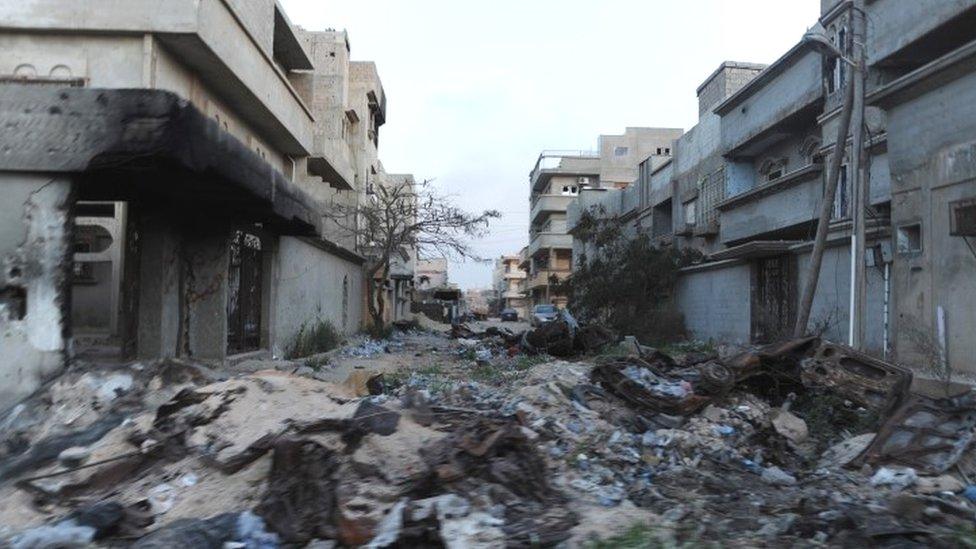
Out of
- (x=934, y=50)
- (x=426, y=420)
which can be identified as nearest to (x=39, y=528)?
(x=426, y=420)

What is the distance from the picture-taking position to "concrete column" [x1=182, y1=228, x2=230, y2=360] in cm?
1007

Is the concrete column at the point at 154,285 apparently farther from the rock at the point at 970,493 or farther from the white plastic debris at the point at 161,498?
the rock at the point at 970,493

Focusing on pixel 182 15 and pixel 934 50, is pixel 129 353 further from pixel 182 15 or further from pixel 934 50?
pixel 934 50

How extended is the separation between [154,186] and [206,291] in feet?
9.04

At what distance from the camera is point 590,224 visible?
25078mm

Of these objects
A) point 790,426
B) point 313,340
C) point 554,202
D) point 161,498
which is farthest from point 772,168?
point 554,202

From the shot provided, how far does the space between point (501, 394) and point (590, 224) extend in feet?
55.6

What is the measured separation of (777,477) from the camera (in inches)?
238

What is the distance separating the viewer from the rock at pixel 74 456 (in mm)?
5520

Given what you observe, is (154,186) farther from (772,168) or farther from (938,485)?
(772,168)

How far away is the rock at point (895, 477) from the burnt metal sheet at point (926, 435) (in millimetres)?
125

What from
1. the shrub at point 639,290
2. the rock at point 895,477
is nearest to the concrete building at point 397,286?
the shrub at point 639,290

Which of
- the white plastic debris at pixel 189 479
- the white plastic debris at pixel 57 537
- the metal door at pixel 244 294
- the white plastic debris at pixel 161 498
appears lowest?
the white plastic debris at pixel 57 537

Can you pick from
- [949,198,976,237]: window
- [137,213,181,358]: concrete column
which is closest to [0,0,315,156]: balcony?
[137,213,181,358]: concrete column
